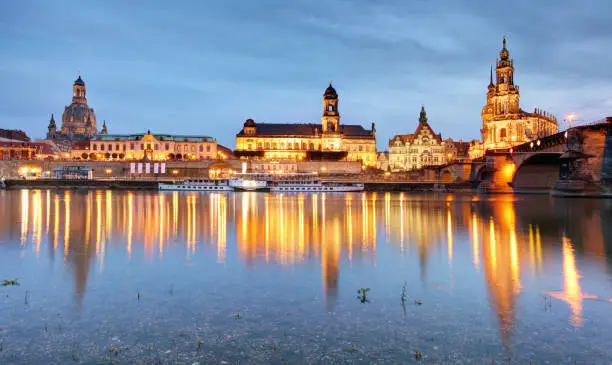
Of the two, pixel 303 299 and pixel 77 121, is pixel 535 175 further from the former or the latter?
pixel 77 121

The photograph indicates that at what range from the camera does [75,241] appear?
17.6 m

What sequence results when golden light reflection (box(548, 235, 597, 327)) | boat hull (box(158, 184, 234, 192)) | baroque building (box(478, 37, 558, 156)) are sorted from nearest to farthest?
golden light reflection (box(548, 235, 597, 327)) → boat hull (box(158, 184, 234, 192)) → baroque building (box(478, 37, 558, 156))

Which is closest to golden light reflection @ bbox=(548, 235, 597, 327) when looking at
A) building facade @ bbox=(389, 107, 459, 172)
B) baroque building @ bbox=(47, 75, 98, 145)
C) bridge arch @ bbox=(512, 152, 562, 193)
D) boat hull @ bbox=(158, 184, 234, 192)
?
bridge arch @ bbox=(512, 152, 562, 193)

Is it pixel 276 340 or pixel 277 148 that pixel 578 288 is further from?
pixel 277 148

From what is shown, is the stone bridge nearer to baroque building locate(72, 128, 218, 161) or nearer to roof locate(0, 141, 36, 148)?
baroque building locate(72, 128, 218, 161)

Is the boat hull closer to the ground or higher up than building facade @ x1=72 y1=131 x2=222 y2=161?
closer to the ground

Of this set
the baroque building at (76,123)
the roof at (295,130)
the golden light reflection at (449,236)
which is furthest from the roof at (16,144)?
the golden light reflection at (449,236)

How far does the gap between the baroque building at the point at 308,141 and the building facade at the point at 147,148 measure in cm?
996

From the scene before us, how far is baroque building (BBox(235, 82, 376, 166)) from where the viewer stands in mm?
124625

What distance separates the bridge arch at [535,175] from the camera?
62156 mm

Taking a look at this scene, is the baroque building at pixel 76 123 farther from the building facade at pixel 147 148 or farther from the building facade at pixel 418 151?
the building facade at pixel 418 151

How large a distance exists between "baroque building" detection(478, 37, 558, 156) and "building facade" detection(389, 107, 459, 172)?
37.5 ft

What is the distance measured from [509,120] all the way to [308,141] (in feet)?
167

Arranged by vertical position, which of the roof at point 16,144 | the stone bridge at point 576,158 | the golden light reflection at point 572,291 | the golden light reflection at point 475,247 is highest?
the roof at point 16,144
